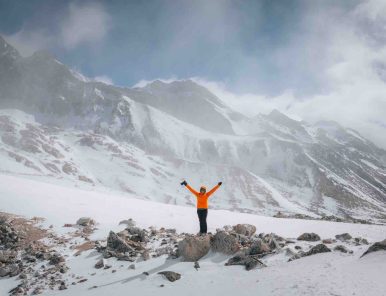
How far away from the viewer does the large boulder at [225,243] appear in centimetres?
1318

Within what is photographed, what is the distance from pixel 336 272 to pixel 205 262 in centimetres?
478

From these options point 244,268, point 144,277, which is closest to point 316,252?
point 244,268

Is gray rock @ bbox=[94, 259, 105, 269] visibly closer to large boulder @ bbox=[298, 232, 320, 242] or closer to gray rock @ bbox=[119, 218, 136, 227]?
gray rock @ bbox=[119, 218, 136, 227]

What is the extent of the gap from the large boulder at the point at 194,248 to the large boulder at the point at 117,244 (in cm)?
280

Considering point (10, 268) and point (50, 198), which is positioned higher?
point (50, 198)

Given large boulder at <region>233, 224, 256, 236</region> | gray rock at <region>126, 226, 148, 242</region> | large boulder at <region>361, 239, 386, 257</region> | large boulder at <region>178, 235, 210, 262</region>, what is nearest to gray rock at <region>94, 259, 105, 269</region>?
gray rock at <region>126, 226, 148, 242</region>

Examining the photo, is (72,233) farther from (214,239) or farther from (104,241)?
(214,239)

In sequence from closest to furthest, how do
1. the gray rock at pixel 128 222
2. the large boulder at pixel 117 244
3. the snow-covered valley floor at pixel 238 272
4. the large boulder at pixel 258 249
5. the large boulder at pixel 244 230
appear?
1. the snow-covered valley floor at pixel 238 272
2. the large boulder at pixel 258 249
3. the large boulder at pixel 117 244
4. the large boulder at pixel 244 230
5. the gray rock at pixel 128 222

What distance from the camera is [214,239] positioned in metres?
13.7

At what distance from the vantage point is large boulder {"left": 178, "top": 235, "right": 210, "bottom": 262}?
13195 millimetres

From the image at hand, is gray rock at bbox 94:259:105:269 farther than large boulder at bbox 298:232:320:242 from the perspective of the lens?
No

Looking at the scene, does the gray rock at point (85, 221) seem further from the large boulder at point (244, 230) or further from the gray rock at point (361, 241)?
the gray rock at point (361, 241)

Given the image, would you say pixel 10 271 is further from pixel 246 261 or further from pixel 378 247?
pixel 378 247

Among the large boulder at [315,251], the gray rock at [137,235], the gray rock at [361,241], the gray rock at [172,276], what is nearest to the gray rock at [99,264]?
the gray rock at [137,235]
